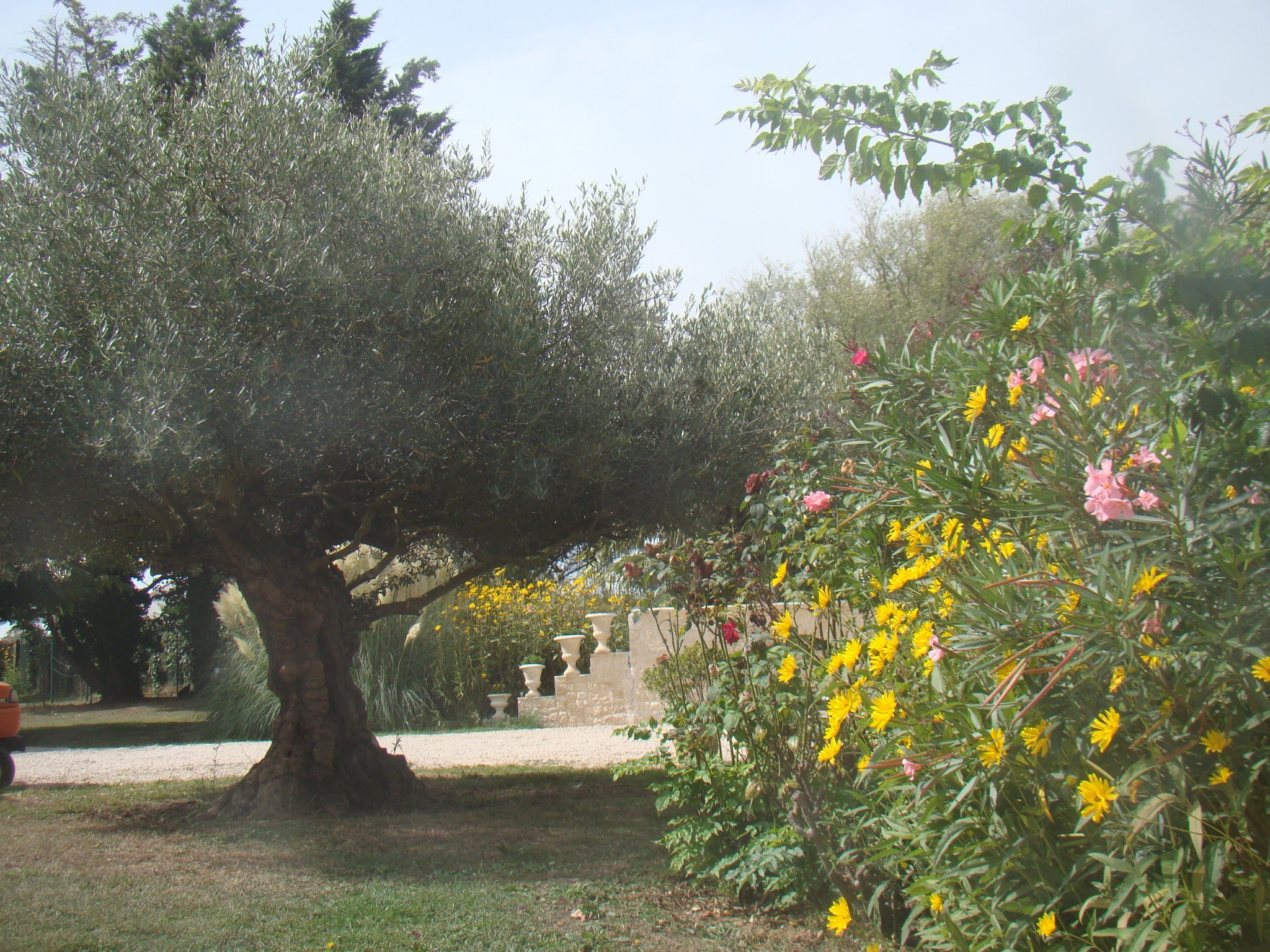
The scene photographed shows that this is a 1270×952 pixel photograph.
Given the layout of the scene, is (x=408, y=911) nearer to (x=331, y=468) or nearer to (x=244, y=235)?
(x=331, y=468)

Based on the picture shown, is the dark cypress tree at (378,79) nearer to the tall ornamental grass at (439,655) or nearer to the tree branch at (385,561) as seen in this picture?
the tall ornamental grass at (439,655)

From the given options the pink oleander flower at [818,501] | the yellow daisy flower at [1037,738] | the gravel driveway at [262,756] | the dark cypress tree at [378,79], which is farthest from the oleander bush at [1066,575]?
the dark cypress tree at [378,79]

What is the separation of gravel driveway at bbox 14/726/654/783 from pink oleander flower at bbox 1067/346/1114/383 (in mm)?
7411

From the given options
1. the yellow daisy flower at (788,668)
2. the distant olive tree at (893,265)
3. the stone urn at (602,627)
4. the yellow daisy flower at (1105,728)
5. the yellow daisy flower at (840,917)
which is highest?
the distant olive tree at (893,265)

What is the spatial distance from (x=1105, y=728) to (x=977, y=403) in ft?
3.38

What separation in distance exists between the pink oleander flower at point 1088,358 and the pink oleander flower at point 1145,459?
1.13ft

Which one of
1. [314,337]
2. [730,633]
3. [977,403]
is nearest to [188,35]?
[314,337]

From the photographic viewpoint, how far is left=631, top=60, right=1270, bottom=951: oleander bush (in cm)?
178

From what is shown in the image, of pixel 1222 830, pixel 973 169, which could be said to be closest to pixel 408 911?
pixel 1222 830

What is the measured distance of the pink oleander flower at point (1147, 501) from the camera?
193 centimetres

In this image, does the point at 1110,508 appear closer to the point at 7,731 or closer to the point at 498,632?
the point at 7,731

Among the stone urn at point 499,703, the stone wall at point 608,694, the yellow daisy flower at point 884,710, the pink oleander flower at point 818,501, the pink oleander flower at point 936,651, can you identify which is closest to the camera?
the pink oleander flower at point 936,651

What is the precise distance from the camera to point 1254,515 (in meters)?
1.75

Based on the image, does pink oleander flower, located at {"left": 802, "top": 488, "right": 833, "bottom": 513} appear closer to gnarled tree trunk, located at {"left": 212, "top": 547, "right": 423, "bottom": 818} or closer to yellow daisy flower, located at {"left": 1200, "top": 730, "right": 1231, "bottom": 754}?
yellow daisy flower, located at {"left": 1200, "top": 730, "right": 1231, "bottom": 754}
